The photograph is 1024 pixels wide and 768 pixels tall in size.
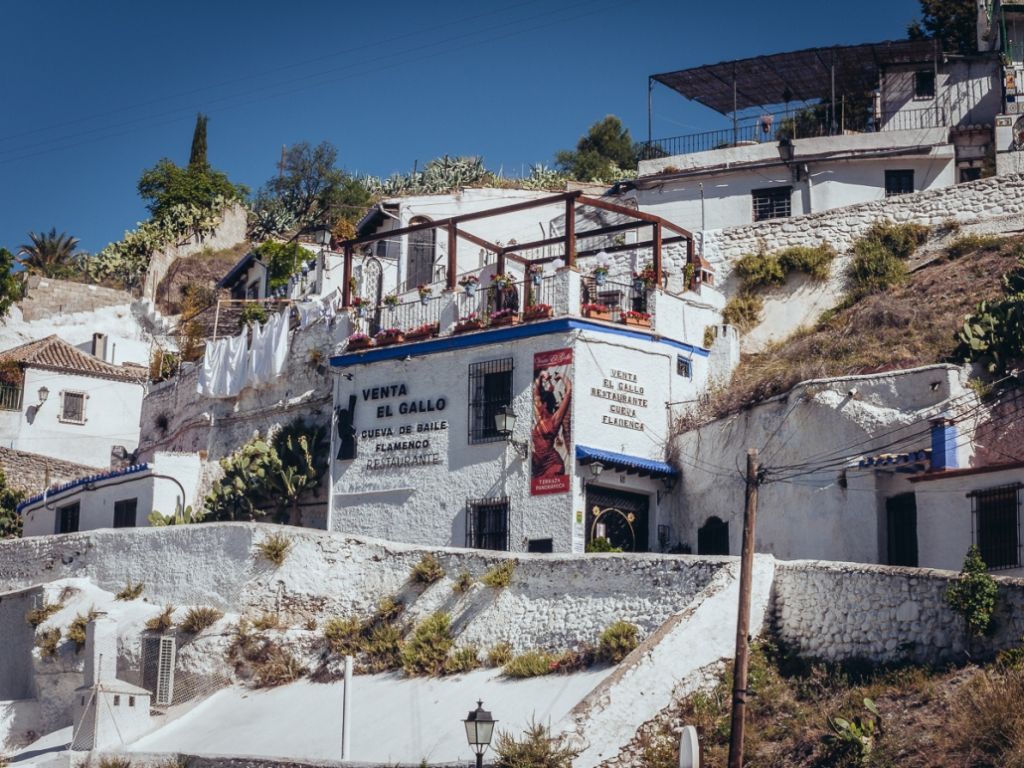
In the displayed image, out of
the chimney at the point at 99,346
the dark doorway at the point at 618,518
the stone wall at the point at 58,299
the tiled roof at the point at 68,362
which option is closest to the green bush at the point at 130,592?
the dark doorway at the point at 618,518

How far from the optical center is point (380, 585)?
102ft

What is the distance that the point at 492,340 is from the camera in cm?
3525

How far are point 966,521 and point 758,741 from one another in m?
6.25

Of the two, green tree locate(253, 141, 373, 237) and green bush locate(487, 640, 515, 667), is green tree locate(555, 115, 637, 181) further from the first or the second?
green bush locate(487, 640, 515, 667)

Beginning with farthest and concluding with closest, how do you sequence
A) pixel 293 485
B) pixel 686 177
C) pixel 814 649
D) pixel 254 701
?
pixel 686 177, pixel 293 485, pixel 254 701, pixel 814 649

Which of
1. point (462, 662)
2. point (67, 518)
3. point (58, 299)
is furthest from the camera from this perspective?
point (58, 299)

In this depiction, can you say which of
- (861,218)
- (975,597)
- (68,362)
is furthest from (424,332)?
(68,362)

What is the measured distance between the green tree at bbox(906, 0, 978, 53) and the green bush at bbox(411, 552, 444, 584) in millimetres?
30034

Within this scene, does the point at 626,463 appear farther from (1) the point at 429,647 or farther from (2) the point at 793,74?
(2) the point at 793,74

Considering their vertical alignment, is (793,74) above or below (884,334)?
above

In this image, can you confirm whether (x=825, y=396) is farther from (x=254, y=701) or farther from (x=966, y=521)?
(x=254, y=701)

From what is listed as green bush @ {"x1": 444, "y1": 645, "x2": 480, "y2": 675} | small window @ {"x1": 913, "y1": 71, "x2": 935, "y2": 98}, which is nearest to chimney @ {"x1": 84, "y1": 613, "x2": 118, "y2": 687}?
green bush @ {"x1": 444, "y1": 645, "x2": 480, "y2": 675}

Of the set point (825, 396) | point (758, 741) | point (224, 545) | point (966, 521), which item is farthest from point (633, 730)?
point (224, 545)

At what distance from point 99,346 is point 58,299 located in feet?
14.7
